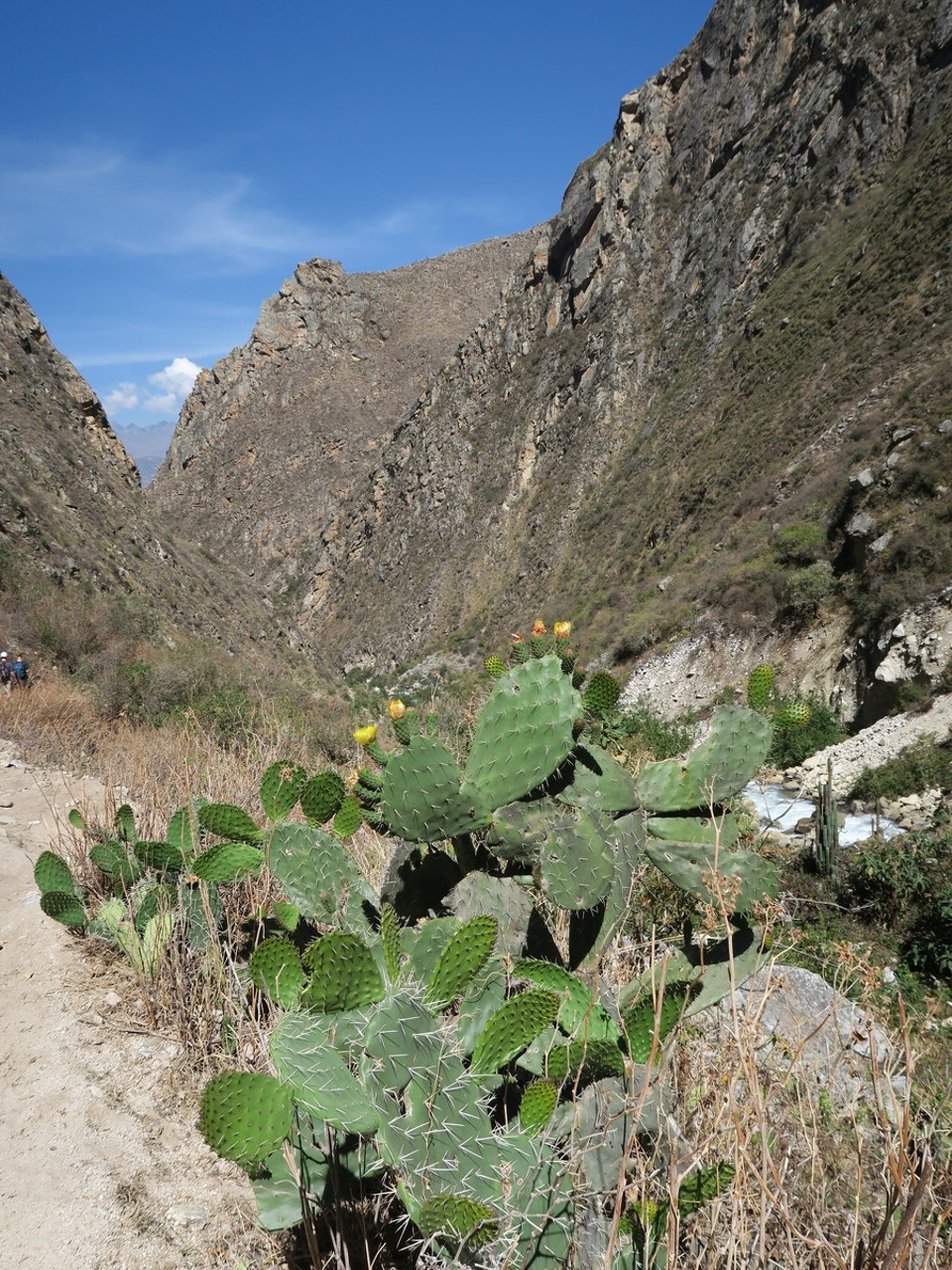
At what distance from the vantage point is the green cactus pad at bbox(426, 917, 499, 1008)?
5.36 feet

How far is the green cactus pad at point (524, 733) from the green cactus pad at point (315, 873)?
49cm

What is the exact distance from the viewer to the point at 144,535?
19.2m

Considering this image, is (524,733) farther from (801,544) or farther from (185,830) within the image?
(801,544)

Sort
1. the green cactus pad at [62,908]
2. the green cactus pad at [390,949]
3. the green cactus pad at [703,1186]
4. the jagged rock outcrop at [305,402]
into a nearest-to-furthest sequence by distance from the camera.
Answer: the green cactus pad at [703,1186] < the green cactus pad at [390,949] < the green cactus pad at [62,908] < the jagged rock outcrop at [305,402]

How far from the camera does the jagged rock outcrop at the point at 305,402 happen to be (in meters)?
52.7

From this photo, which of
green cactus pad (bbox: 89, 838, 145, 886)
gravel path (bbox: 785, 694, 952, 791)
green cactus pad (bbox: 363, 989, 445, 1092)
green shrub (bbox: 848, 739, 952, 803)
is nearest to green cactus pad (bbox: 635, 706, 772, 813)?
green cactus pad (bbox: 363, 989, 445, 1092)

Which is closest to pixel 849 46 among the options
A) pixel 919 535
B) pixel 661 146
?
pixel 661 146

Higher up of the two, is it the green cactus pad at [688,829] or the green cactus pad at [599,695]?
the green cactus pad at [599,695]

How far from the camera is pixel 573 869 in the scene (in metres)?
2.00

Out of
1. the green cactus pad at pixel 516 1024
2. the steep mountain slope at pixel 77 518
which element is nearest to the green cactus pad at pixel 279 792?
the green cactus pad at pixel 516 1024

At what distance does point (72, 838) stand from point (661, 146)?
38974 mm

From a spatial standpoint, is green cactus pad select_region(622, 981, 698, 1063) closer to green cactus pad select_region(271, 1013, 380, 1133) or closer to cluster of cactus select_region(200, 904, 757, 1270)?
cluster of cactus select_region(200, 904, 757, 1270)

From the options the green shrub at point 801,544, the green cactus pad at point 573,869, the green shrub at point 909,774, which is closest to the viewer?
the green cactus pad at point 573,869

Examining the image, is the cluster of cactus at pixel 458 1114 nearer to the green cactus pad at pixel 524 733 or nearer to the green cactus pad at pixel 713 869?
the green cactus pad at pixel 713 869
